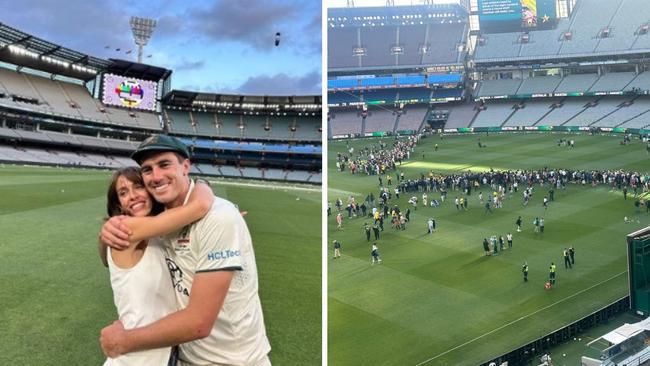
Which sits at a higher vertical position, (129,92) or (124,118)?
(129,92)

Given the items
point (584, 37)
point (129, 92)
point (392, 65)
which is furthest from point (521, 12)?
point (129, 92)

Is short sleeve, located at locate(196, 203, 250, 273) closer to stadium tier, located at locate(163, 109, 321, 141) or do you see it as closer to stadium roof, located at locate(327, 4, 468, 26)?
stadium tier, located at locate(163, 109, 321, 141)

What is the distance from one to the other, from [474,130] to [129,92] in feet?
81.1

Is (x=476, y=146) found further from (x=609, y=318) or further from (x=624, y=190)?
(x=609, y=318)

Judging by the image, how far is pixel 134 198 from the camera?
1483mm

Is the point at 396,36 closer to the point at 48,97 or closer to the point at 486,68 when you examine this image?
the point at 486,68

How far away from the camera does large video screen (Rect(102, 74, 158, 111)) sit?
1520 centimetres

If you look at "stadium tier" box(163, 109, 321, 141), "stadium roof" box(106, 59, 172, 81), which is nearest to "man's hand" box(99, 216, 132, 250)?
"stadium roof" box(106, 59, 172, 81)

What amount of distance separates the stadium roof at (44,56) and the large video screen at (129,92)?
561 mm

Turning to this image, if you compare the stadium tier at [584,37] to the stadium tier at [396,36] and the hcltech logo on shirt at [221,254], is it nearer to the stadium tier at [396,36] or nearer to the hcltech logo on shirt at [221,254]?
the stadium tier at [396,36]

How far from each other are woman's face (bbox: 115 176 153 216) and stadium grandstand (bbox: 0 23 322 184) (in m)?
12.5

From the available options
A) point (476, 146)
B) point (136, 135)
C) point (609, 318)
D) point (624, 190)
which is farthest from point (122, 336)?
point (476, 146)

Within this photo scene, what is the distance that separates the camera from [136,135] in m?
14.3

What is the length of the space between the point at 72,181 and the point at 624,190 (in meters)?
16.5
